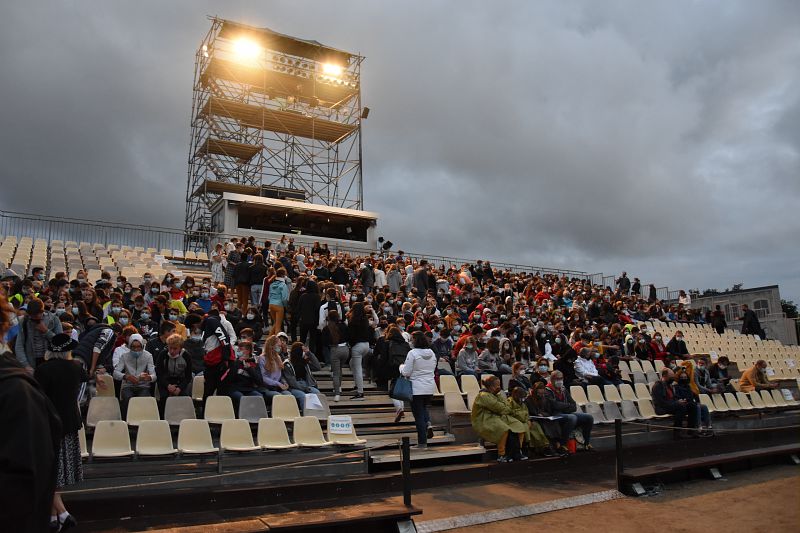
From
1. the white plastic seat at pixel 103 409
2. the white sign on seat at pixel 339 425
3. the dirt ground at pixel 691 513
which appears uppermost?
the white plastic seat at pixel 103 409

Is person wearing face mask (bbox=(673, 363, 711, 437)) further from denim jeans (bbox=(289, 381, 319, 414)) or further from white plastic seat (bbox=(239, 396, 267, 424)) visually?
white plastic seat (bbox=(239, 396, 267, 424))

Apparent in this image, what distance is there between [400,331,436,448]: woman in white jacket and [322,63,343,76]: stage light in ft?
97.2

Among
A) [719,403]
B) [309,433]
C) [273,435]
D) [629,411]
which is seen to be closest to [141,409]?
[273,435]

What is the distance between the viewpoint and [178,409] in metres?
8.20

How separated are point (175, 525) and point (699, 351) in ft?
60.2

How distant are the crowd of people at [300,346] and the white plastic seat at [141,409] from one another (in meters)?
0.47

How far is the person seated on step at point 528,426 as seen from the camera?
Answer: 9.34 metres

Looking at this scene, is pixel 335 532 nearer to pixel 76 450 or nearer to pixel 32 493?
pixel 76 450

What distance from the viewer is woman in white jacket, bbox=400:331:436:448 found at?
9109 millimetres

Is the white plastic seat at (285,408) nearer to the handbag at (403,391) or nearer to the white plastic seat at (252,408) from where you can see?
the white plastic seat at (252,408)

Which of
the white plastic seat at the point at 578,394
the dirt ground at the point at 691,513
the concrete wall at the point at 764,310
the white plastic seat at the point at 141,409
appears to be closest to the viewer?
the dirt ground at the point at 691,513

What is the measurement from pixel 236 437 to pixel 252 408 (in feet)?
3.14

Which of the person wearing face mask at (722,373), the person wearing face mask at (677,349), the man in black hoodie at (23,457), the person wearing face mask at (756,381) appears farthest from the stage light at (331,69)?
the man in black hoodie at (23,457)

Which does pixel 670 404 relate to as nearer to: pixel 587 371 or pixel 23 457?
pixel 587 371
